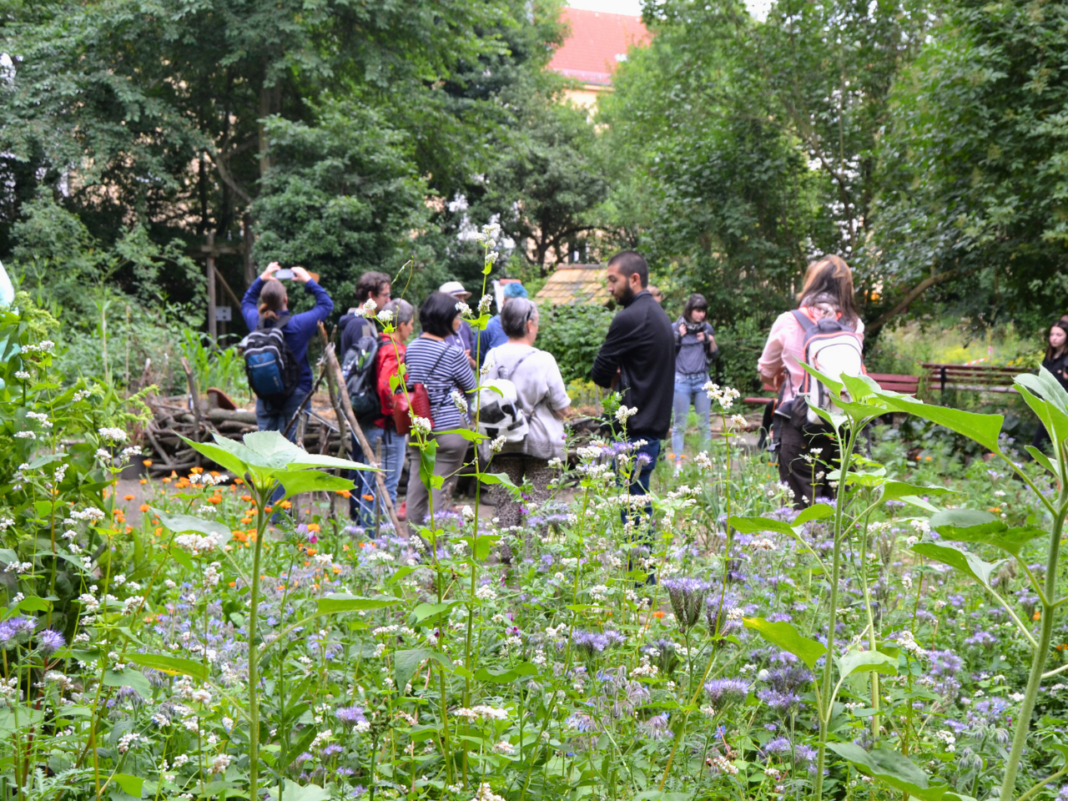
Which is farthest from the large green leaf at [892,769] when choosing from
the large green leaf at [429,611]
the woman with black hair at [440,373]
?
the woman with black hair at [440,373]

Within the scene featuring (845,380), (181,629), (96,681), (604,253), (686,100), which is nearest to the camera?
(845,380)

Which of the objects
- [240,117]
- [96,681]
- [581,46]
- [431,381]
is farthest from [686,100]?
[581,46]

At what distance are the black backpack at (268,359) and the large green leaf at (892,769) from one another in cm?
516

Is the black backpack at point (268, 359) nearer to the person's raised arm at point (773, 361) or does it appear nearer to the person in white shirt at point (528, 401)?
the person in white shirt at point (528, 401)

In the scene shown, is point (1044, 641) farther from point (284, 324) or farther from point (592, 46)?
point (592, 46)

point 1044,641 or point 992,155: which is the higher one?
point 992,155

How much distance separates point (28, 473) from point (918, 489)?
1739 millimetres

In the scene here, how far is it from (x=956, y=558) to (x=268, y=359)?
518 centimetres

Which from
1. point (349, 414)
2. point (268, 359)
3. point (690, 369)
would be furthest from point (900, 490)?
point (690, 369)

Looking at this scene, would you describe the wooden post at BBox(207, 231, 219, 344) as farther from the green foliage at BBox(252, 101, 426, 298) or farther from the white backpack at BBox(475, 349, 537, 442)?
the white backpack at BBox(475, 349, 537, 442)

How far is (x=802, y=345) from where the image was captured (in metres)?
4.23

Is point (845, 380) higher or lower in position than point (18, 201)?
lower

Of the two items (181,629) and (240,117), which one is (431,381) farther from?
(240,117)

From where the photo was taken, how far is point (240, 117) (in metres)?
19.5
